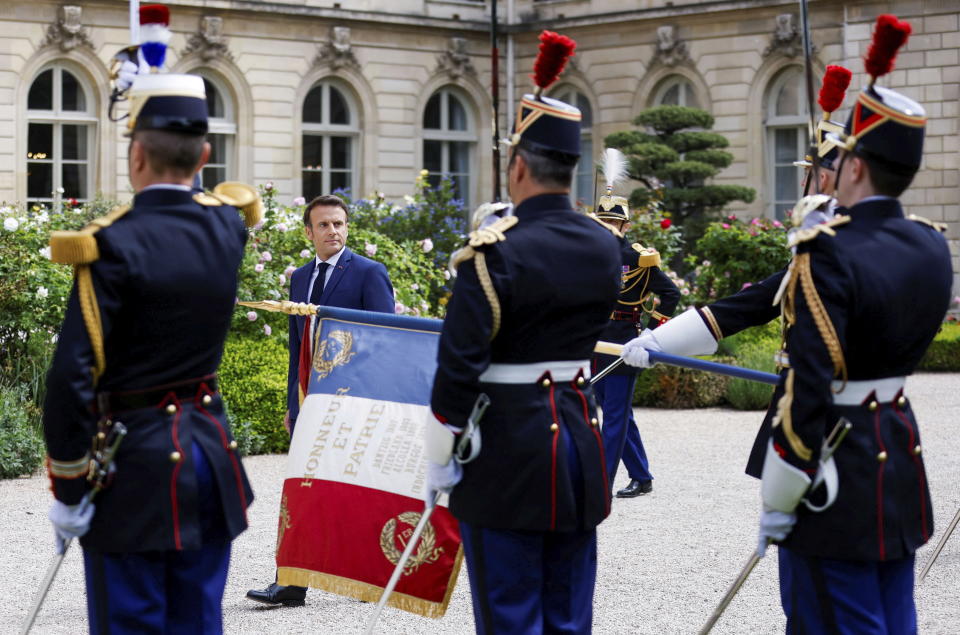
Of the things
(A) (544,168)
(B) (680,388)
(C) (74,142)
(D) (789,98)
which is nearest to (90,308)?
(A) (544,168)

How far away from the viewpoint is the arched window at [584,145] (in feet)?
87.2

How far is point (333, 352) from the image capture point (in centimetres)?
528

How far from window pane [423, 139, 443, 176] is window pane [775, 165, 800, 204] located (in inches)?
243

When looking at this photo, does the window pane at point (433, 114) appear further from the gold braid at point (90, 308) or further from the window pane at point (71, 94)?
the gold braid at point (90, 308)

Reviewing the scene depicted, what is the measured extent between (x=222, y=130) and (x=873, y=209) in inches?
852

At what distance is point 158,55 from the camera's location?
12.1 ft

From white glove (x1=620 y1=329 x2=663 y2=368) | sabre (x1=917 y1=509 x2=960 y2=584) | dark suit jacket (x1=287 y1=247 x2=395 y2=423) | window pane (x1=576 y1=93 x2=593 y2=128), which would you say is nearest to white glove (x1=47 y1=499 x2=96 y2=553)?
white glove (x1=620 y1=329 x2=663 y2=368)

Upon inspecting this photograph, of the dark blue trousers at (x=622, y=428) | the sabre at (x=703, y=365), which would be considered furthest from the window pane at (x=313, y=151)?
the sabre at (x=703, y=365)

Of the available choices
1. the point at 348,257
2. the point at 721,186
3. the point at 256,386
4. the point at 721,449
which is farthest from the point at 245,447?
the point at 721,186

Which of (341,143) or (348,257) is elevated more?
(341,143)

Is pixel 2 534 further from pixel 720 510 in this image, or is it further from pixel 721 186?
pixel 721 186

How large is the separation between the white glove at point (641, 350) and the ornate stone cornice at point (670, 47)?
21.2 m

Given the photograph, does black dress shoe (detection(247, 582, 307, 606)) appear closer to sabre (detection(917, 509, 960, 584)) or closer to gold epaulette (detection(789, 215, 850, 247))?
sabre (detection(917, 509, 960, 584))

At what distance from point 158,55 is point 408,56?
2268cm
